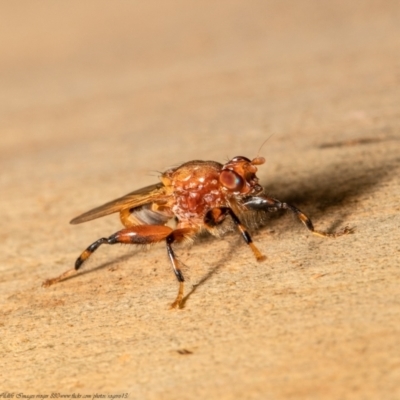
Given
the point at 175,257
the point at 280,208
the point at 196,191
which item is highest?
the point at 196,191

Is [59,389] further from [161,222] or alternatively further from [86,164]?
[86,164]

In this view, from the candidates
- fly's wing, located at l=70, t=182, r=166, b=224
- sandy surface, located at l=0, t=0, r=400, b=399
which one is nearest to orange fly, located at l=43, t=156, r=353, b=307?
fly's wing, located at l=70, t=182, r=166, b=224

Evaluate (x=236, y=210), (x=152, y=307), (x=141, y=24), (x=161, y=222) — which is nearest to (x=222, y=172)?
(x=236, y=210)

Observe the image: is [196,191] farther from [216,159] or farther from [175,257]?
[216,159]

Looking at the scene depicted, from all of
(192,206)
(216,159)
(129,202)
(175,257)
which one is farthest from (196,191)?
(216,159)

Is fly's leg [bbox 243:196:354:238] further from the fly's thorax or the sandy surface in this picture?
the fly's thorax

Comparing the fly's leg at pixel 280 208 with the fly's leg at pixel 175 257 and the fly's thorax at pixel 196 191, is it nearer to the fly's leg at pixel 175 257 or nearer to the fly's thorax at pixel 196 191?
the fly's thorax at pixel 196 191

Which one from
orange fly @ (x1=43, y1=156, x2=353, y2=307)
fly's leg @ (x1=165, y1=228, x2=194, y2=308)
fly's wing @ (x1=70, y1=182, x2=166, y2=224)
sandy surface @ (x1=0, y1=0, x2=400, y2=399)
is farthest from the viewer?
fly's wing @ (x1=70, y1=182, x2=166, y2=224)
